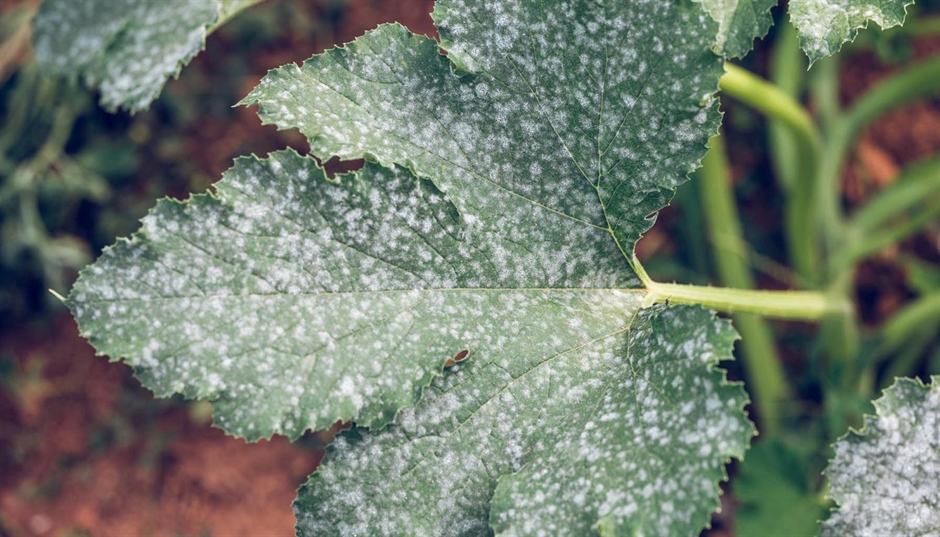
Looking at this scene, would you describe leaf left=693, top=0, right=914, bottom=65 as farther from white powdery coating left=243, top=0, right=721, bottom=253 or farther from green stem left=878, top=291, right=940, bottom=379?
green stem left=878, top=291, right=940, bottom=379

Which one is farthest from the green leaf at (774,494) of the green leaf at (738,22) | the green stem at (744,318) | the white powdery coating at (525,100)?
the green leaf at (738,22)

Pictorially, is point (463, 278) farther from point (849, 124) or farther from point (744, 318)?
point (849, 124)

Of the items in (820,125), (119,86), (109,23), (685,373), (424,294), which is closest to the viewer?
(685,373)

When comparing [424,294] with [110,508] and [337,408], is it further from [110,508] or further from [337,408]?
[110,508]

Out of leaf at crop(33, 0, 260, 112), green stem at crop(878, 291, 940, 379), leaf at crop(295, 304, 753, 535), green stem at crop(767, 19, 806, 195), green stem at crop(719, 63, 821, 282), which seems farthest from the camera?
green stem at crop(767, 19, 806, 195)

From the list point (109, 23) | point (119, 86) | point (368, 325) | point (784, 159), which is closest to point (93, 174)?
point (109, 23)

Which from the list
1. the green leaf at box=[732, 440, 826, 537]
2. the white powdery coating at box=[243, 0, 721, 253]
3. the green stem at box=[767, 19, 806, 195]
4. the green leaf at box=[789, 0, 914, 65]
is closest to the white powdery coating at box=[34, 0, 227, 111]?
the white powdery coating at box=[243, 0, 721, 253]
